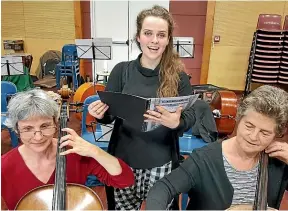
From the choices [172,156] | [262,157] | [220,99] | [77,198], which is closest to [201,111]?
[220,99]

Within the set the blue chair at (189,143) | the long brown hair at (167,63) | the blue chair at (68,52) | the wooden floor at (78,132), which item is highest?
the long brown hair at (167,63)

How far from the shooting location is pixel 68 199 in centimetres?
119

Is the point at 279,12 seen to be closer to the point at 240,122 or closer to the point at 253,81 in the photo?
the point at 253,81

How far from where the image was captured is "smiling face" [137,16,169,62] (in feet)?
4.92

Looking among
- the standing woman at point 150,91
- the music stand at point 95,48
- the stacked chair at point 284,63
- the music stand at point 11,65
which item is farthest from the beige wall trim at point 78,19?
the standing woman at point 150,91

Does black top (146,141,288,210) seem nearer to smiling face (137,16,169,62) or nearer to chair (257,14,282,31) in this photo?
smiling face (137,16,169,62)

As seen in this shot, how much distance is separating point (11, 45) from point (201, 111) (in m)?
5.00

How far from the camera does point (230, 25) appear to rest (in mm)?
5965

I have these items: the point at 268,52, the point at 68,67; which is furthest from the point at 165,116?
the point at 68,67

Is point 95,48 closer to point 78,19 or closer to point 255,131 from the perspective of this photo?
point 78,19

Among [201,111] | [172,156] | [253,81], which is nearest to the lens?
[172,156]

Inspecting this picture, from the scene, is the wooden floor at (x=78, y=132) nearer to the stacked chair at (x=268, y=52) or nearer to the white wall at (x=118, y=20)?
the white wall at (x=118, y=20)

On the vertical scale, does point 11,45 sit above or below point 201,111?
above

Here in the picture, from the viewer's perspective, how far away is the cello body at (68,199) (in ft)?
3.84
